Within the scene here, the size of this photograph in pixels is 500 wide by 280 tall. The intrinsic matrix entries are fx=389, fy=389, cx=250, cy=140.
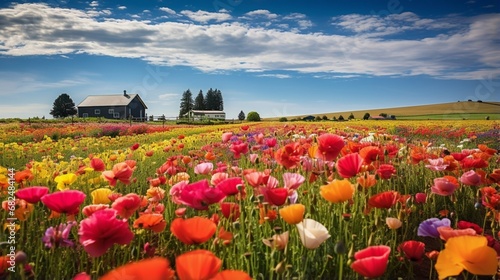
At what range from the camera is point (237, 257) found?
195 cm

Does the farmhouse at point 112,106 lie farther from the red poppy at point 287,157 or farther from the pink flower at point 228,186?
the pink flower at point 228,186

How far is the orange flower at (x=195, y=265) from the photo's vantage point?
0.80m

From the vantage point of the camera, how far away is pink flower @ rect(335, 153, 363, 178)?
6.61ft

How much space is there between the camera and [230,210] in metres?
1.92

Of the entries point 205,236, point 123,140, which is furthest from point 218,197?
point 123,140

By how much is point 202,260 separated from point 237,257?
1.19 metres

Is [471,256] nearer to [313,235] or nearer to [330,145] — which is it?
[313,235]

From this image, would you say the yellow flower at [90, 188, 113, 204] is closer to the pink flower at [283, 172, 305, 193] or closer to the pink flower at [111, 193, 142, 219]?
the pink flower at [111, 193, 142, 219]

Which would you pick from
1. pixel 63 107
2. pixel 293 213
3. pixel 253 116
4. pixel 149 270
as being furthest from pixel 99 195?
pixel 63 107

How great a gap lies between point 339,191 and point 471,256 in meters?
0.67

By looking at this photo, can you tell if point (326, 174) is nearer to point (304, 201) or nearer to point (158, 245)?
point (304, 201)

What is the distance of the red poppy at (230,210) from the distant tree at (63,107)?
84.0 meters

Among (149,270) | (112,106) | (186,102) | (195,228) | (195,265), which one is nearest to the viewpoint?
(149,270)

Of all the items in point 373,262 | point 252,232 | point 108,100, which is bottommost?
point 252,232
